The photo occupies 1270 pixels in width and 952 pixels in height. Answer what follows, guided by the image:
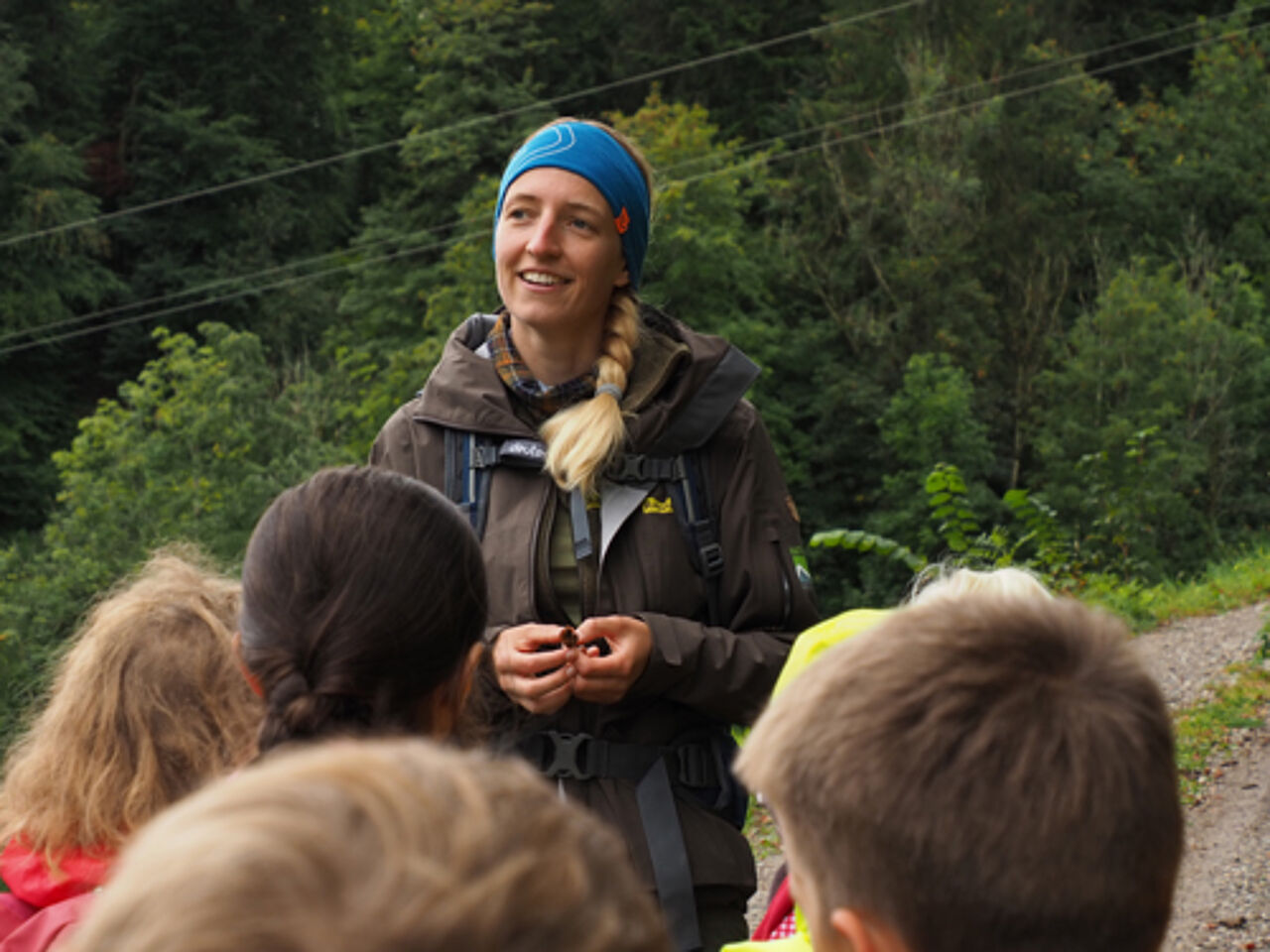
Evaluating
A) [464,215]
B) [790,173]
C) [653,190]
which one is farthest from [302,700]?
[790,173]

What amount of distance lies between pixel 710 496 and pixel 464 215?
28050 mm

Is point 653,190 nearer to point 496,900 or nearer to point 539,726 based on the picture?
point 539,726

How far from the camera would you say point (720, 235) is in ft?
96.3

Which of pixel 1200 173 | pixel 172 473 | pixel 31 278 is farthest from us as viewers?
pixel 1200 173

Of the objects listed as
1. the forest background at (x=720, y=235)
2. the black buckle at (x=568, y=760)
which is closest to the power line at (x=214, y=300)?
the forest background at (x=720, y=235)

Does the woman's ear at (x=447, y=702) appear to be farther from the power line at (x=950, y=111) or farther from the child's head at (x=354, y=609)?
the power line at (x=950, y=111)

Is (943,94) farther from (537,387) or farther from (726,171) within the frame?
(537,387)

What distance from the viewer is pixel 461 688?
5.84 ft

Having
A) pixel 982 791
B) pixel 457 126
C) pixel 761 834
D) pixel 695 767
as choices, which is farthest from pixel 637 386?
pixel 457 126

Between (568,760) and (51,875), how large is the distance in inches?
31.5

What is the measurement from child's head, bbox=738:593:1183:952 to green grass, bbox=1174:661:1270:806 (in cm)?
528

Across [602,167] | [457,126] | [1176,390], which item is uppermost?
[457,126]

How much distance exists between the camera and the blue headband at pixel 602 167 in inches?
101

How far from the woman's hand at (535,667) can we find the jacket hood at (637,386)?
0.39m
